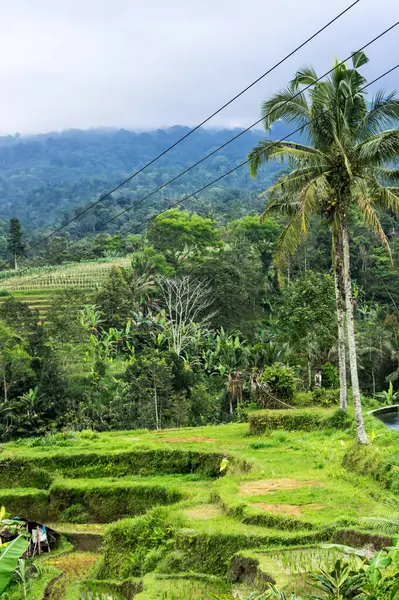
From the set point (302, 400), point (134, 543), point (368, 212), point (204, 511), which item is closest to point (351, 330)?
point (368, 212)

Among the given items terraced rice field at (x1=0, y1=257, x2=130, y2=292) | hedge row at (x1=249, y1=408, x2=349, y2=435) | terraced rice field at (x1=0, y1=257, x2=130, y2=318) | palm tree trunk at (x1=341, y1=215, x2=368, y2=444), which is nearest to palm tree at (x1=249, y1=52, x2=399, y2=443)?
palm tree trunk at (x1=341, y1=215, x2=368, y2=444)

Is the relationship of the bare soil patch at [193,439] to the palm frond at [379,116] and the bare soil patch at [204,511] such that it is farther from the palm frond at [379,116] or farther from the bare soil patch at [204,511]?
the palm frond at [379,116]

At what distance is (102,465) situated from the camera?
1938 centimetres

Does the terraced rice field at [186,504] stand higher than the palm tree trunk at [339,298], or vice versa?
the palm tree trunk at [339,298]

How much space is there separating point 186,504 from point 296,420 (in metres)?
6.57

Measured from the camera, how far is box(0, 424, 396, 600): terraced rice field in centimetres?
938

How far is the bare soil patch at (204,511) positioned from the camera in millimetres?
12185

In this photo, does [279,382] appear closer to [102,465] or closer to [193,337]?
[102,465]

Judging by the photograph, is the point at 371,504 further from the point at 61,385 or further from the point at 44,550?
the point at 61,385

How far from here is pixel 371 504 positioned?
1066 centimetres

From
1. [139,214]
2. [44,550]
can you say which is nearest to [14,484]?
[44,550]

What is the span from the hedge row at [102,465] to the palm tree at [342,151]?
6620 mm

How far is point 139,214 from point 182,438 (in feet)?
198

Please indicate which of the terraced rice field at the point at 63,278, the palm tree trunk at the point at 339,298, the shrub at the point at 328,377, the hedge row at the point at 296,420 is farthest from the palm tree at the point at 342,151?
the terraced rice field at the point at 63,278
